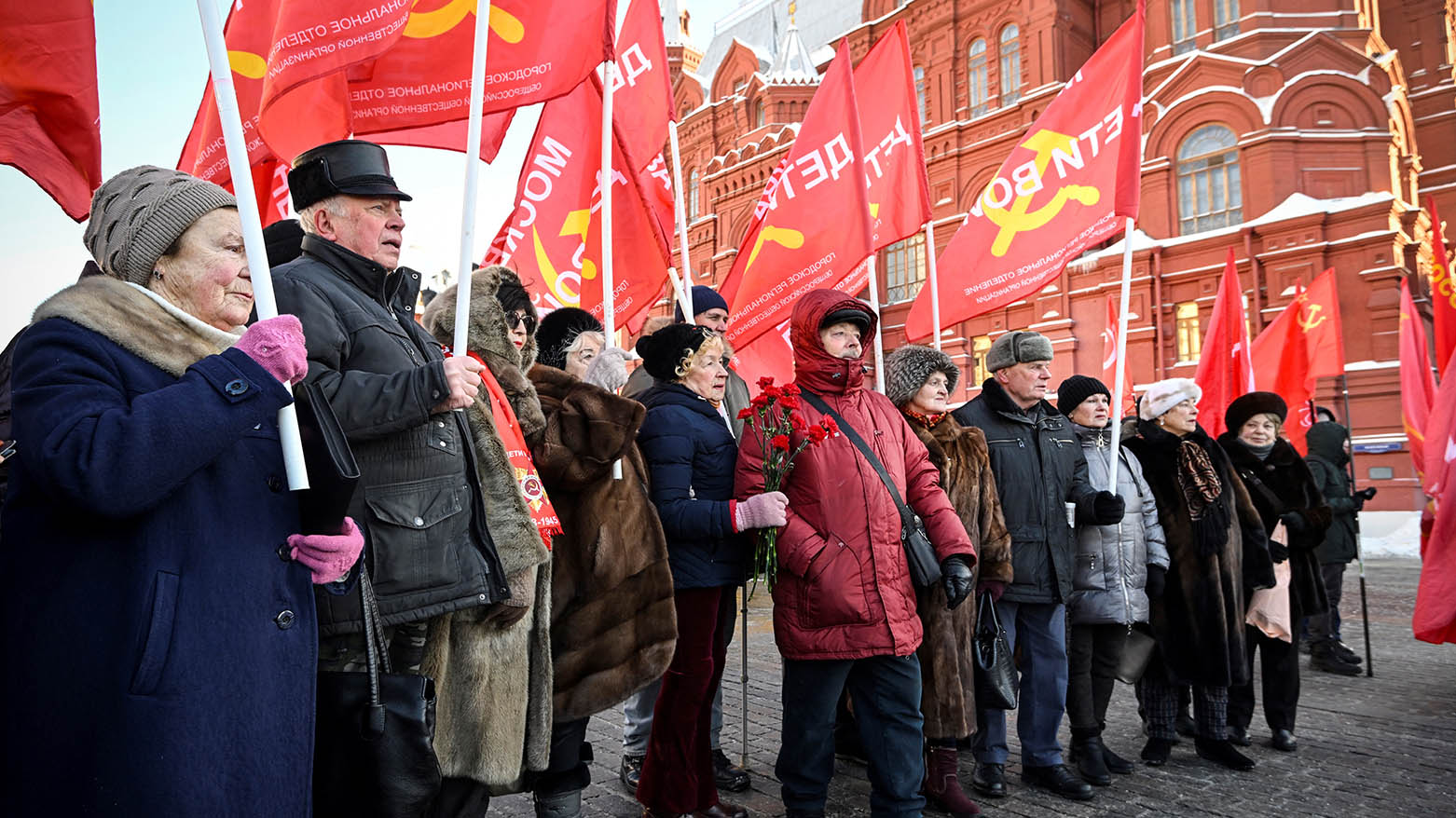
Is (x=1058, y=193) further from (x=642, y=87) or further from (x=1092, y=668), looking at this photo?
(x=1092, y=668)

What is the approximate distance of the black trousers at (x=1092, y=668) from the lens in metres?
4.59

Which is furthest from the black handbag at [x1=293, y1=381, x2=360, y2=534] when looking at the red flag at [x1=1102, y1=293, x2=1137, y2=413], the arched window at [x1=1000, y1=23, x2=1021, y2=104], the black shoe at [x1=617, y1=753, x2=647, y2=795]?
the arched window at [x1=1000, y1=23, x2=1021, y2=104]

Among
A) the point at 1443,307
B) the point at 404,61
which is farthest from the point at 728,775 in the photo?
the point at 1443,307

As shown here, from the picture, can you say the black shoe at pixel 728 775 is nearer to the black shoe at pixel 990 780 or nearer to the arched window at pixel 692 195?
the black shoe at pixel 990 780

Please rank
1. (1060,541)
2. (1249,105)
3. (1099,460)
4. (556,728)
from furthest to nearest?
(1249,105) < (1099,460) < (1060,541) < (556,728)

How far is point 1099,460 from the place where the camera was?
4.93 m

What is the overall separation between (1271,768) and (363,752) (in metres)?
4.60

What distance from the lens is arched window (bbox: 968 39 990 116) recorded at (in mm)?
26312

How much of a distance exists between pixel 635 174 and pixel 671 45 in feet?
121

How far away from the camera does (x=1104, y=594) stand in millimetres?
4691

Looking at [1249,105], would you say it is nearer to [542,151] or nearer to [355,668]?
[542,151]

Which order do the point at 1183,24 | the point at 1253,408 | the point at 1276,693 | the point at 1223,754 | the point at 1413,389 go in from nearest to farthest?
the point at 1223,754 → the point at 1276,693 → the point at 1253,408 → the point at 1413,389 → the point at 1183,24

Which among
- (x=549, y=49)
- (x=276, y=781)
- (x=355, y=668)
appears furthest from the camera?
(x=549, y=49)

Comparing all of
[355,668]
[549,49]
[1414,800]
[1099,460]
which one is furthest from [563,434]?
[1414,800]
